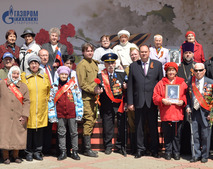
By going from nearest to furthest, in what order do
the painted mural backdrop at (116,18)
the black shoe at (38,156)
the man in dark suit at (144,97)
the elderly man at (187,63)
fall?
the black shoe at (38,156), the man in dark suit at (144,97), the elderly man at (187,63), the painted mural backdrop at (116,18)

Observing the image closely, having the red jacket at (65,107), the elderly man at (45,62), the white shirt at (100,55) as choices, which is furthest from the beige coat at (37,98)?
the white shirt at (100,55)

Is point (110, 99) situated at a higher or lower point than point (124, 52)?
lower

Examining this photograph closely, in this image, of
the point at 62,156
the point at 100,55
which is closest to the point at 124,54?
the point at 100,55

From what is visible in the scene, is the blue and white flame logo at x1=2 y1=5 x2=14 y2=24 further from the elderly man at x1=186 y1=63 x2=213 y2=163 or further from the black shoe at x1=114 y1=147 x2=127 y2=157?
the elderly man at x1=186 y1=63 x2=213 y2=163

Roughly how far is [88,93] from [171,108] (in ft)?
4.95

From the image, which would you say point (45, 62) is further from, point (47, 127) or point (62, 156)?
point (62, 156)

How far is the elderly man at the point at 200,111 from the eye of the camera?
629 centimetres

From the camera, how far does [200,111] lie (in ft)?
20.8

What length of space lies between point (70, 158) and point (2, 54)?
232cm

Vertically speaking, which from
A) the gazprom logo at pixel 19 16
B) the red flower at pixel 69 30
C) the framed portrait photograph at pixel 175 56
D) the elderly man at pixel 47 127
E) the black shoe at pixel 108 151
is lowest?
the black shoe at pixel 108 151

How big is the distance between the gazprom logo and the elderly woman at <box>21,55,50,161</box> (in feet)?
13.9

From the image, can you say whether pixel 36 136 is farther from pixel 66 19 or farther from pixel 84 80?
pixel 66 19

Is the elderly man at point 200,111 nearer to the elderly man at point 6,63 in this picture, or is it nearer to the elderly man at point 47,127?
the elderly man at point 47,127

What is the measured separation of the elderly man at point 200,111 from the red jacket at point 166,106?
0.13 metres
